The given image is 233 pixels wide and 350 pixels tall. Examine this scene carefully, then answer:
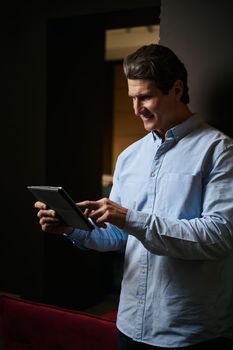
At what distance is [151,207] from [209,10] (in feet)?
2.29

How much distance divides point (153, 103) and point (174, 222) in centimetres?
32

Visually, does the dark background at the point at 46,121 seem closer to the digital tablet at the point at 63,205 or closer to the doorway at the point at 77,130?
the doorway at the point at 77,130

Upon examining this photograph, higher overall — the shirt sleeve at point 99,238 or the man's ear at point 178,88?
the man's ear at point 178,88

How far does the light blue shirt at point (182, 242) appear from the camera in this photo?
3.63ft

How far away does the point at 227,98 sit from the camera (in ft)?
4.75

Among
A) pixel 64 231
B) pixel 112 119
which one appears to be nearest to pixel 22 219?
pixel 64 231

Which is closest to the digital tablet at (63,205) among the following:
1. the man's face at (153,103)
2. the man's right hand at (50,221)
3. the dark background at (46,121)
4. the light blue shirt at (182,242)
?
the man's right hand at (50,221)

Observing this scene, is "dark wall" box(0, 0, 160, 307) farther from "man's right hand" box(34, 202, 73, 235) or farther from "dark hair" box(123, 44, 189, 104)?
"dark hair" box(123, 44, 189, 104)

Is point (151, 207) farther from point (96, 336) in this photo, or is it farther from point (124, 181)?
point (96, 336)

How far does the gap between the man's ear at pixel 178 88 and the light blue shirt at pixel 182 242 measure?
2.9 inches

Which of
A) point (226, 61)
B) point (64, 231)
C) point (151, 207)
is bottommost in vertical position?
point (64, 231)

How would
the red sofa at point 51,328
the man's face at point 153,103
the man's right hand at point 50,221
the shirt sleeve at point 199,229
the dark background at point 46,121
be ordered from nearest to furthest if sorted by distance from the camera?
the shirt sleeve at point 199,229 < the man's face at point 153,103 < the man's right hand at point 50,221 < the red sofa at point 51,328 < the dark background at point 46,121

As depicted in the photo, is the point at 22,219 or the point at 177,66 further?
the point at 22,219

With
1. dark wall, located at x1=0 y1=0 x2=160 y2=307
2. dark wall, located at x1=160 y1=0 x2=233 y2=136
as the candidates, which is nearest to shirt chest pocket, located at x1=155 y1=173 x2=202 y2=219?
dark wall, located at x1=160 y1=0 x2=233 y2=136
